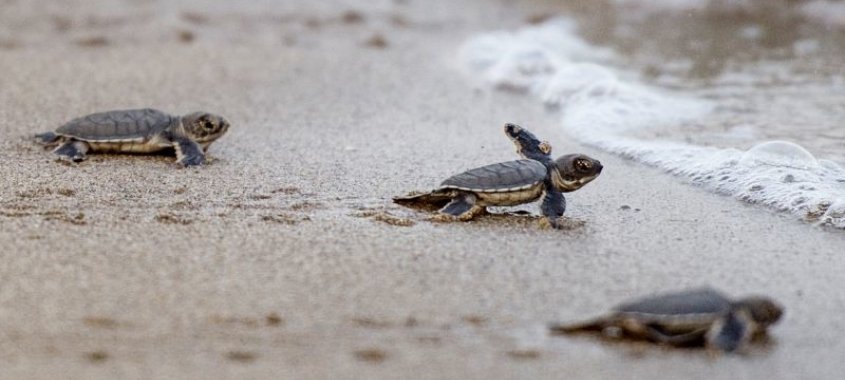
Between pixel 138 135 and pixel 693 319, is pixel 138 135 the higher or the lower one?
the lower one

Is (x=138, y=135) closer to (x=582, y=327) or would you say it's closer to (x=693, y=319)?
(x=582, y=327)

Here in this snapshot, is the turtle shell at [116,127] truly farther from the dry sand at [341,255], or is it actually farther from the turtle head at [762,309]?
the turtle head at [762,309]

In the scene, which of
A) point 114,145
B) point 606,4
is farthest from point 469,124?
point 606,4

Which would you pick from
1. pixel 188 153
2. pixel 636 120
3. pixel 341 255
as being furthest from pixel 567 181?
pixel 636 120

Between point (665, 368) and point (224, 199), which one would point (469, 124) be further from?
point (665, 368)

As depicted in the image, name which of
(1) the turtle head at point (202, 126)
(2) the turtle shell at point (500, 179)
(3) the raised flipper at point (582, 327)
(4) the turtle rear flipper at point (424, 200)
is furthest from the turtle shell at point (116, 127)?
(3) the raised flipper at point (582, 327)

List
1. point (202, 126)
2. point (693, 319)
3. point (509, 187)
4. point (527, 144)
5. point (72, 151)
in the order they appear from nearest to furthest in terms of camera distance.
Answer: point (693, 319)
point (509, 187)
point (527, 144)
point (72, 151)
point (202, 126)

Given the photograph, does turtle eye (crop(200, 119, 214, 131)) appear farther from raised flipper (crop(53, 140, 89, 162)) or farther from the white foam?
the white foam
